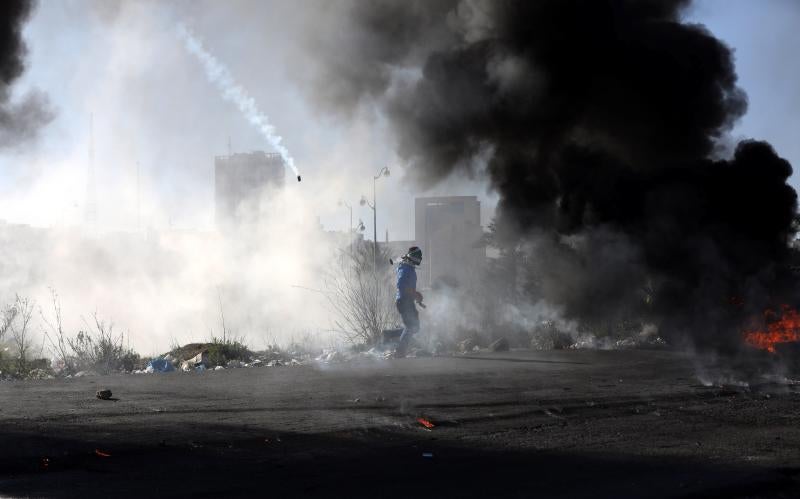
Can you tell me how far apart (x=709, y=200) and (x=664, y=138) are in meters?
1.97

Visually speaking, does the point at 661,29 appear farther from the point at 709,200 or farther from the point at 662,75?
the point at 709,200

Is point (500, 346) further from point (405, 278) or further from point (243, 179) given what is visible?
point (243, 179)

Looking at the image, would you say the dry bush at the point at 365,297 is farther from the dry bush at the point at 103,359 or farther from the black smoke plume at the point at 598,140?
the dry bush at the point at 103,359

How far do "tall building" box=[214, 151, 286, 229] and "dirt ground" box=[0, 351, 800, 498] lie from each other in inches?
960

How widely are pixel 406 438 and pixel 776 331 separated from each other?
7897 millimetres

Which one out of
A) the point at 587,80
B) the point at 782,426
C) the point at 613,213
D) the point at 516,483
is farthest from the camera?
the point at 587,80

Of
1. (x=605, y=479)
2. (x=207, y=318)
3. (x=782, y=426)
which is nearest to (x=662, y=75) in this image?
(x=782, y=426)

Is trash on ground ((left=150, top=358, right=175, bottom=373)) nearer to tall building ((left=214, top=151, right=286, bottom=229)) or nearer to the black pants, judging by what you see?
the black pants

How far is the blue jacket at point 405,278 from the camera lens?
49.4ft

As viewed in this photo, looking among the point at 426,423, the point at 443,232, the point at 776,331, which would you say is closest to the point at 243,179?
the point at 776,331

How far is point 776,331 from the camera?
40.5ft

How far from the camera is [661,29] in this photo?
16578mm

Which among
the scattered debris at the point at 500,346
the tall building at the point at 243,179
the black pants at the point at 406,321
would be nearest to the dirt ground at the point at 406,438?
the black pants at the point at 406,321

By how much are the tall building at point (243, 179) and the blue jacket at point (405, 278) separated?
1953cm
